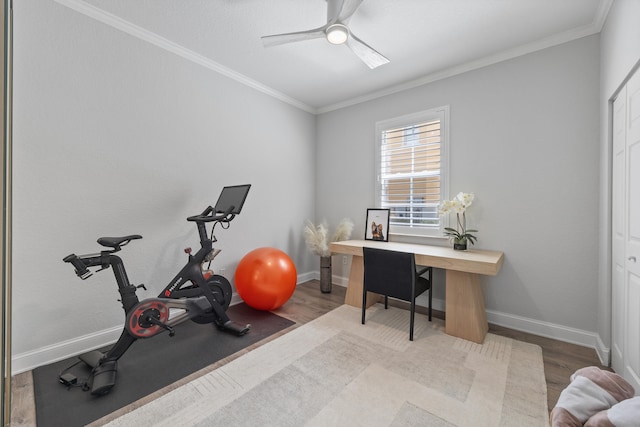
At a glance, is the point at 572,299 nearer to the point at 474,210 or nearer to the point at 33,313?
the point at 474,210

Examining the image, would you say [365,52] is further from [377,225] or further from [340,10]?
[377,225]

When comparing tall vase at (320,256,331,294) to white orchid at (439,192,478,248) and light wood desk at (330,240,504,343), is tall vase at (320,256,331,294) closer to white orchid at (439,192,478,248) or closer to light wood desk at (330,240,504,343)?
light wood desk at (330,240,504,343)

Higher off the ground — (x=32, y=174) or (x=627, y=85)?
(x=627, y=85)

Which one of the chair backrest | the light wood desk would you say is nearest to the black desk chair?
the chair backrest

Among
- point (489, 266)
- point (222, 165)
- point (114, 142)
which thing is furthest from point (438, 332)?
point (114, 142)

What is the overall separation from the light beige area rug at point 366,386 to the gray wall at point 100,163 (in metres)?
1.15

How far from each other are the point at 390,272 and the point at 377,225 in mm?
1140

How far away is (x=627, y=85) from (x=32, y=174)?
4.08 metres

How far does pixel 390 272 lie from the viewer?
2561mm

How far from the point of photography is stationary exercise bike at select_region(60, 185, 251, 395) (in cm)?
185

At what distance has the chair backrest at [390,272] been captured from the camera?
244 centimetres

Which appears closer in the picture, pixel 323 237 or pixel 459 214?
pixel 459 214

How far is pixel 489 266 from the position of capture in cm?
226

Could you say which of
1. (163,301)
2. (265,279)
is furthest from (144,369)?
(265,279)
